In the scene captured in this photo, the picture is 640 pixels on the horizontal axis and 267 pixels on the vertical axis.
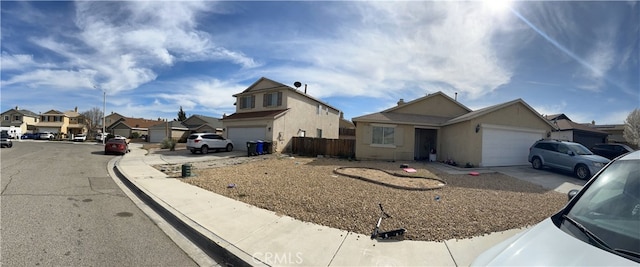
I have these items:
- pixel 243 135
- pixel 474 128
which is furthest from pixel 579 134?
pixel 243 135

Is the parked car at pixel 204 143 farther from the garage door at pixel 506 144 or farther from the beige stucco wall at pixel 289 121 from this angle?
the garage door at pixel 506 144

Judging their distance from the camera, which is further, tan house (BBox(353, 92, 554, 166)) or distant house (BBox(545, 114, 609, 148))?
distant house (BBox(545, 114, 609, 148))

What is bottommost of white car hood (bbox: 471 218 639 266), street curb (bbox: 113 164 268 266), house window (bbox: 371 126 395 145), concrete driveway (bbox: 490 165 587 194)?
street curb (bbox: 113 164 268 266)

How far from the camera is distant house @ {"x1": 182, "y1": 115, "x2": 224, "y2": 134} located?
1723 inches

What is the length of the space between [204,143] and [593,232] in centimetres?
2147

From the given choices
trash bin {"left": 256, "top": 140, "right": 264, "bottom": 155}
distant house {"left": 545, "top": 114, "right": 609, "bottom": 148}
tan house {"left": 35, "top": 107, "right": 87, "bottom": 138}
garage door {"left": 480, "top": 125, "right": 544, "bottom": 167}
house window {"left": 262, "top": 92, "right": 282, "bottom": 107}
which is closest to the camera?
garage door {"left": 480, "top": 125, "right": 544, "bottom": 167}

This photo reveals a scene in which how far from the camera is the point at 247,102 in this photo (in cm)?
2494

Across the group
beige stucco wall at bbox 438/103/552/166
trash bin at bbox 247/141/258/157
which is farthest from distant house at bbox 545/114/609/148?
trash bin at bbox 247/141/258/157

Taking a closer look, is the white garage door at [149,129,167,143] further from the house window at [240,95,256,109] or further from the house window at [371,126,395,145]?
the house window at [371,126,395,145]

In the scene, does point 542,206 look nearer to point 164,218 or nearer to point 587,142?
point 164,218

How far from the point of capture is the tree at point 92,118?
5940 centimetres

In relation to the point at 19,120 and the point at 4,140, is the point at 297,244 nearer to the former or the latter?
the point at 4,140

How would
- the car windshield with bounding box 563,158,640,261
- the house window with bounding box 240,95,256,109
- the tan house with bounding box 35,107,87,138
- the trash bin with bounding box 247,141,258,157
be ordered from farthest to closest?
the tan house with bounding box 35,107,87,138 → the house window with bounding box 240,95,256,109 → the trash bin with bounding box 247,141,258,157 → the car windshield with bounding box 563,158,640,261

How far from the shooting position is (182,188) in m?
8.09
